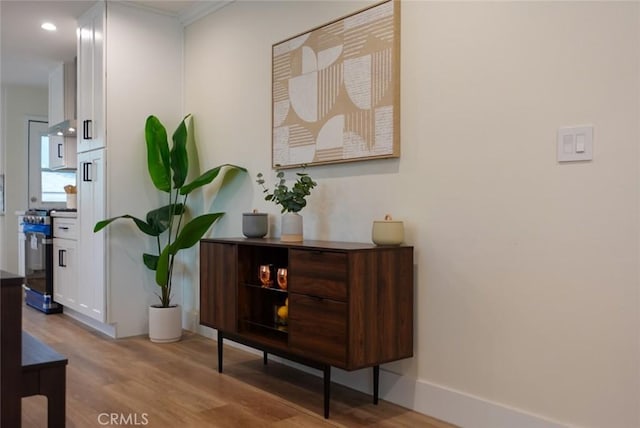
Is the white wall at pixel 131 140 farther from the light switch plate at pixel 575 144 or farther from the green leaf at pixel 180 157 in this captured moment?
the light switch plate at pixel 575 144

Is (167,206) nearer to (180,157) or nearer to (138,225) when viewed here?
(138,225)

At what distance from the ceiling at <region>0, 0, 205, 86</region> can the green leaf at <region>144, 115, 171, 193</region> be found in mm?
977

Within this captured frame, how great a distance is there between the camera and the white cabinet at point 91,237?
12.8 feet

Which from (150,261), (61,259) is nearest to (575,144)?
(150,261)

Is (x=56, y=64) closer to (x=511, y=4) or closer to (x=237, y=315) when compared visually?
(x=237, y=315)

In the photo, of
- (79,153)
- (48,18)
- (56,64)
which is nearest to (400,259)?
(79,153)

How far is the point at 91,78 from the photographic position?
13.3 feet

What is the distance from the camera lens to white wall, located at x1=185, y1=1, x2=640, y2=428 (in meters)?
1.83

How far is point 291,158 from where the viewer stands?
10.4 ft

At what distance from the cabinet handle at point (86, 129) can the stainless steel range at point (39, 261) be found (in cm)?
114

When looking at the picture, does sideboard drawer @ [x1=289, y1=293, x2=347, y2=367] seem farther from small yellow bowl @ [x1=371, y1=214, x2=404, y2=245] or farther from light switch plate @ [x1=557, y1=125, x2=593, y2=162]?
light switch plate @ [x1=557, y1=125, x2=593, y2=162]

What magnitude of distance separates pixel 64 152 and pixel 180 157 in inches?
103

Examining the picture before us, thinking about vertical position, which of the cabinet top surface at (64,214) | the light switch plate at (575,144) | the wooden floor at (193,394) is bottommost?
the wooden floor at (193,394)

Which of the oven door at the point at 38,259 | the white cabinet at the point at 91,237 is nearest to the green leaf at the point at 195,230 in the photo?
the white cabinet at the point at 91,237
